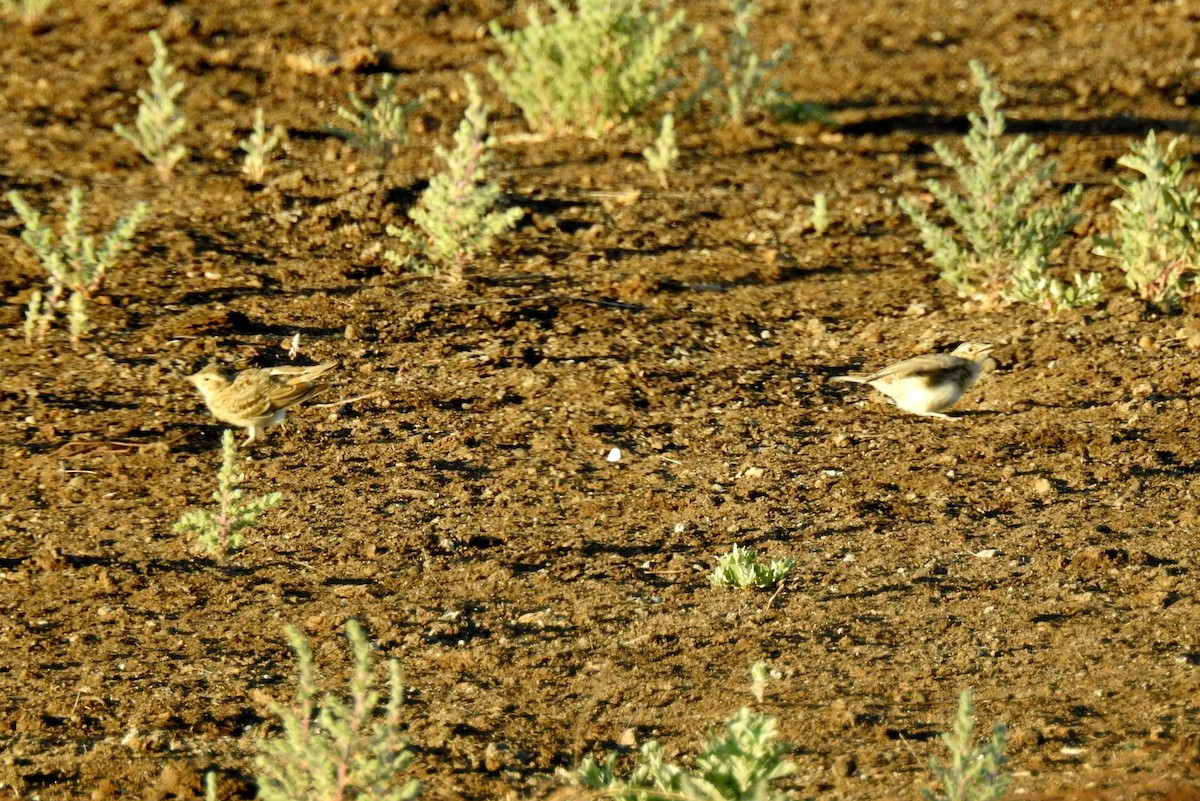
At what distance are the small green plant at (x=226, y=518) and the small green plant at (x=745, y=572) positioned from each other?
182 cm

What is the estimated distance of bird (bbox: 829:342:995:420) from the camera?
8.34m

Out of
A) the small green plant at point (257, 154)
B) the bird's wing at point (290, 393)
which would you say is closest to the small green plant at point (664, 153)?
the small green plant at point (257, 154)

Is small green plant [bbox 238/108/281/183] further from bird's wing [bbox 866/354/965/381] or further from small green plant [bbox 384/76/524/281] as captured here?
bird's wing [bbox 866/354/965/381]

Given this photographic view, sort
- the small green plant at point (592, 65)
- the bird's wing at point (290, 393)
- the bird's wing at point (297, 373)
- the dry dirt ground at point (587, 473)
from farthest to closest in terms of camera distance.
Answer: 1. the small green plant at point (592, 65)
2. the bird's wing at point (297, 373)
3. the bird's wing at point (290, 393)
4. the dry dirt ground at point (587, 473)

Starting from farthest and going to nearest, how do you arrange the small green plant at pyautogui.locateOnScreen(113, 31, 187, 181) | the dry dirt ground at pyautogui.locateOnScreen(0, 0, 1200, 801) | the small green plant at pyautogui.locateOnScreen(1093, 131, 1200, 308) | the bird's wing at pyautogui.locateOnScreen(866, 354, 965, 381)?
the small green plant at pyautogui.locateOnScreen(113, 31, 187, 181) < the small green plant at pyautogui.locateOnScreen(1093, 131, 1200, 308) < the bird's wing at pyautogui.locateOnScreen(866, 354, 965, 381) < the dry dirt ground at pyautogui.locateOnScreen(0, 0, 1200, 801)

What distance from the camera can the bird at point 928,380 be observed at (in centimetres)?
834

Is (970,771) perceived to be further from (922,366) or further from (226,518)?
(922,366)

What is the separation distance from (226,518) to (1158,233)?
5479mm

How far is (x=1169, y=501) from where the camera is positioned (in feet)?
25.2

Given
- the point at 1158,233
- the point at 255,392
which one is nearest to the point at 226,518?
the point at 255,392

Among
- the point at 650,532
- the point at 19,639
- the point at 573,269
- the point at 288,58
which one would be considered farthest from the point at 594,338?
the point at 288,58

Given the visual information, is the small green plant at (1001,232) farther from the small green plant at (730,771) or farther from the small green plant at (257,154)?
the small green plant at (730,771)

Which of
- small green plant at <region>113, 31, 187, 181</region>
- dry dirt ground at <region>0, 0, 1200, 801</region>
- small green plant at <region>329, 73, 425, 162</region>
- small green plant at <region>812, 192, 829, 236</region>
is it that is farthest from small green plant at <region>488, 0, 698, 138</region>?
small green plant at <region>113, 31, 187, 181</region>

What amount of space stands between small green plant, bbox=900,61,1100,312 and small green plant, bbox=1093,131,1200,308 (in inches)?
10.7
